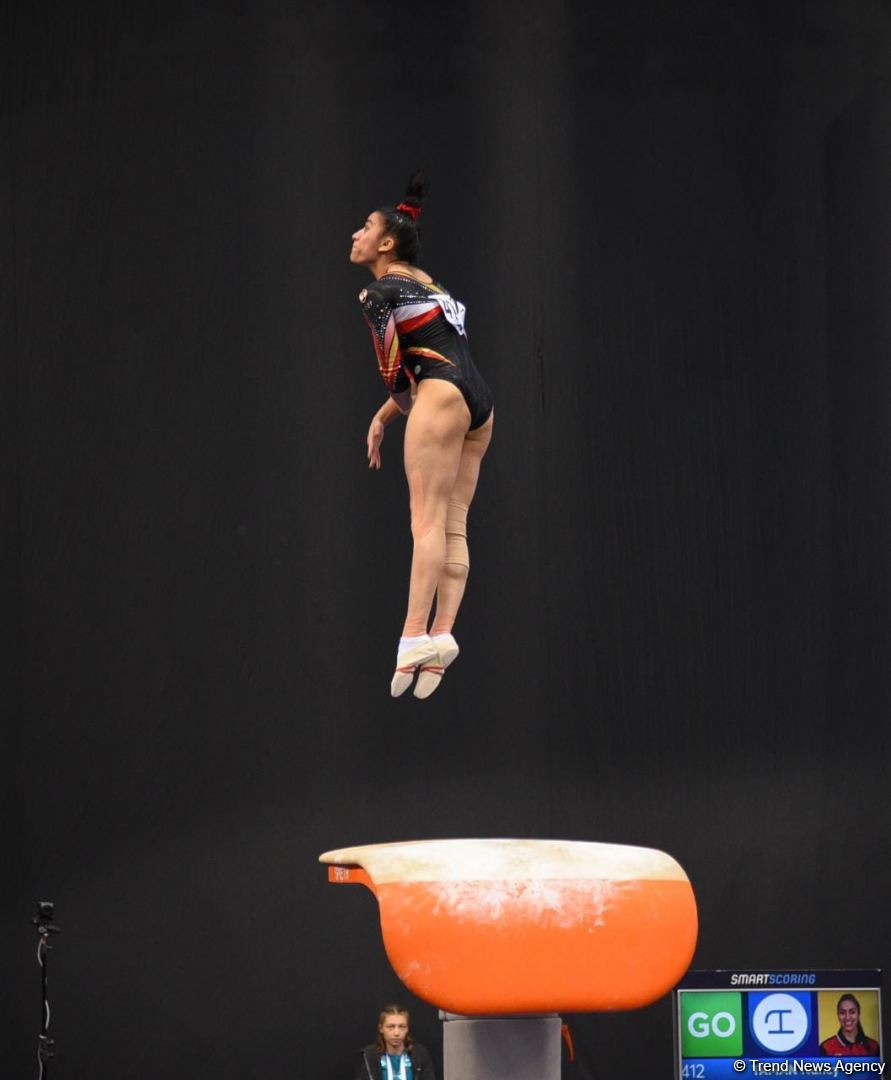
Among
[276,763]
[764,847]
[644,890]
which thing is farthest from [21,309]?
[644,890]

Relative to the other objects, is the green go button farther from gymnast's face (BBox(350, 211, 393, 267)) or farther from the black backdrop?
gymnast's face (BBox(350, 211, 393, 267))

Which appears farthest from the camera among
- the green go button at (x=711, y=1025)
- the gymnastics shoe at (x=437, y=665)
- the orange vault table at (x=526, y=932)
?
the green go button at (x=711, y=1025)

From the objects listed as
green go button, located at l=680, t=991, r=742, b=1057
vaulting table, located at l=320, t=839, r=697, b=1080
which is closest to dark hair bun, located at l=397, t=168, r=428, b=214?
vaulting table, located at l=320, t=839, r=697, b=1080

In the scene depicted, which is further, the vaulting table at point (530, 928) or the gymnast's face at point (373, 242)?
the gymnast's face at point (373, 242)

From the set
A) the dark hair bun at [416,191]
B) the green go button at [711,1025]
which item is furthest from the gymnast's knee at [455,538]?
the green go button at [711,1025]

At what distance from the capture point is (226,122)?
739 centimetres

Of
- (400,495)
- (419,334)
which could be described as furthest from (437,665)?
(400,495)

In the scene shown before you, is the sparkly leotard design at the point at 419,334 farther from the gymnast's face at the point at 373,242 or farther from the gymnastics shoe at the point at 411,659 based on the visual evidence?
the gymnastics shoe at the point at 411,659

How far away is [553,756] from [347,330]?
2155mm

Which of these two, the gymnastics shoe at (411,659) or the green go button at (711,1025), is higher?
the gymnastics shoe at (411,659)

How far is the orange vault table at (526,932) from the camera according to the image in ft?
11.1

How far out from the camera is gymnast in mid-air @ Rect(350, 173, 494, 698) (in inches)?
161

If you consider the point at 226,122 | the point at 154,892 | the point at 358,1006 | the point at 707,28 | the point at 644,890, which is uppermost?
the point at 707,28

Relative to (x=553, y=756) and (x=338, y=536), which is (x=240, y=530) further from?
(x=553, y=756)
